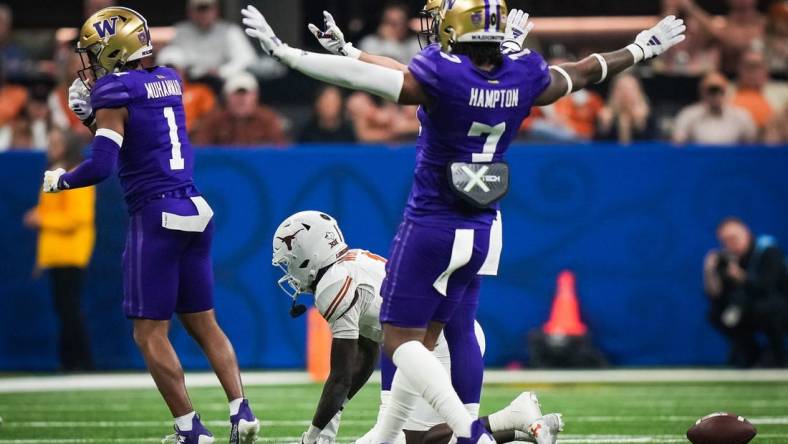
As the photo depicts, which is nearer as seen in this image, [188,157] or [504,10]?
[504,10]

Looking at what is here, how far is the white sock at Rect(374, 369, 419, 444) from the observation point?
5699 mm

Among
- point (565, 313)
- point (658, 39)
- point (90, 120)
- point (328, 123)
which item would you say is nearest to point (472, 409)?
point (658, 39)

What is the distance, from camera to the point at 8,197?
12391 mm

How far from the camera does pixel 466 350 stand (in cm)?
589

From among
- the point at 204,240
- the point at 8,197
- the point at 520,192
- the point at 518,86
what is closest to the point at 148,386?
the point at 8,197

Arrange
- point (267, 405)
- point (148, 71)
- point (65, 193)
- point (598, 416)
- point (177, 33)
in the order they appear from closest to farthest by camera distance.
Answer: point (148, 71), point (598, 416), point (267, 405), point (65, 193), point (177, 33)

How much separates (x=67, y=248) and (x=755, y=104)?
20.1 feet

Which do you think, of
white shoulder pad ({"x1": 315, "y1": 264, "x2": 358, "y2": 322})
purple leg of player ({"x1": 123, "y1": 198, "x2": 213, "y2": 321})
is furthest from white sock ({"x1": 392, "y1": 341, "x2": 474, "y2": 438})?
purple leg of player ({"x1": 123, "y1": 198, "x2": 213, "y2": 321})

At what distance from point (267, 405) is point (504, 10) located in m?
4.23

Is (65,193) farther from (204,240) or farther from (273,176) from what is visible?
(204,240)

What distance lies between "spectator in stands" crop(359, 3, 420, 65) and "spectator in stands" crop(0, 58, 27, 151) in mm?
3238

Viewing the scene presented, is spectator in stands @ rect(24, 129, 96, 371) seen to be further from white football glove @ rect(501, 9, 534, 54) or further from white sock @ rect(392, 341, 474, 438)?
white sock @ rect(392, 341, 474, 438)

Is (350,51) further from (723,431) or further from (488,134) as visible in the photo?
(723,431)

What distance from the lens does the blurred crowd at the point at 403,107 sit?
12.5 meters
